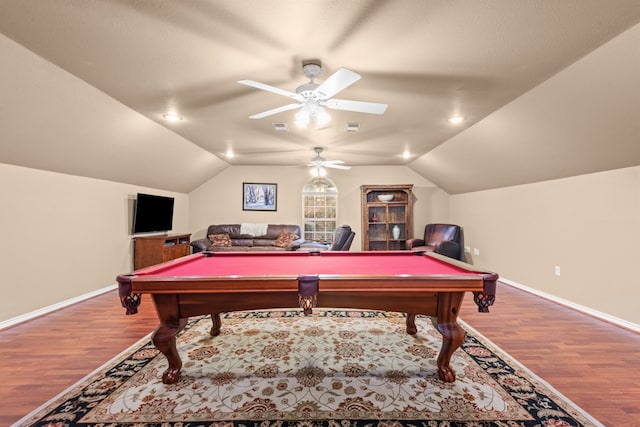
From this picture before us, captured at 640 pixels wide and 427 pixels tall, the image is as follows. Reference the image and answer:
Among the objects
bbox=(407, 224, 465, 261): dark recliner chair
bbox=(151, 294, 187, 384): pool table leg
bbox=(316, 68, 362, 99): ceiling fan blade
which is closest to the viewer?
bbox=(316, 68, 362, 99): ceiling fan blade

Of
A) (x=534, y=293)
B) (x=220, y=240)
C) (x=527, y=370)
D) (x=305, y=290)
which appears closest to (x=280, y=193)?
(x=220, y=240)

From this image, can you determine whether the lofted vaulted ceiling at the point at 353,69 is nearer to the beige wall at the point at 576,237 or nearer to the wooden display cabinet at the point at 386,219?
the beige wall at the point at 576,237

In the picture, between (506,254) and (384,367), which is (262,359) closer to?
(384,367)

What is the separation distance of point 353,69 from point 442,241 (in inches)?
178

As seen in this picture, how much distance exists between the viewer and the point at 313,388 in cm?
188

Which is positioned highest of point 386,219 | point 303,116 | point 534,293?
point 303,116

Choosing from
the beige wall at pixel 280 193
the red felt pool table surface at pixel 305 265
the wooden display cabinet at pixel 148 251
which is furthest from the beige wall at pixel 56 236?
the red felt pool table surface at pixel 305 265

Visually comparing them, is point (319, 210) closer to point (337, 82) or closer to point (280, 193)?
point (280, 193)

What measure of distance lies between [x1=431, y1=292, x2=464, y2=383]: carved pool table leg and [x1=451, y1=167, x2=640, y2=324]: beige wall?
2421mm

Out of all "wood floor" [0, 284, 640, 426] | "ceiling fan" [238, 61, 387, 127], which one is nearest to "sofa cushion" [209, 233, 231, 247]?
"wood floor" [0, 284, 640, 426]

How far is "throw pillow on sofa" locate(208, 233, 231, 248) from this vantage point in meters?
5.88

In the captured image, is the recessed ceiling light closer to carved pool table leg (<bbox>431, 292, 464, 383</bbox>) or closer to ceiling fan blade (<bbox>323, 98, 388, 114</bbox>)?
ceiling fan blade (<bbox>323, 98, 388, 114</bbox>)

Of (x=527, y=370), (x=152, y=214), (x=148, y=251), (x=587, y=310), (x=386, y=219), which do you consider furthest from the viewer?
(x=386, y=219)

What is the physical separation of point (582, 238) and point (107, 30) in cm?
514
